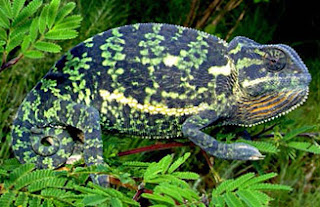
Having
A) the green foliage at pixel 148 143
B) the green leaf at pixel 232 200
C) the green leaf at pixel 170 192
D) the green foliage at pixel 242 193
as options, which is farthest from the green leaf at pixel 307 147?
the green leaf at pixel 170 192

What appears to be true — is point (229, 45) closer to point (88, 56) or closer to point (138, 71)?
point (138, 71)

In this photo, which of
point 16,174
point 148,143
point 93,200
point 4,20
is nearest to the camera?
point 93,200

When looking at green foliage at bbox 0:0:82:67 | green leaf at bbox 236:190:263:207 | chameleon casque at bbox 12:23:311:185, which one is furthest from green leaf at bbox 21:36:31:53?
green leaf at bbox 236:190:263:207

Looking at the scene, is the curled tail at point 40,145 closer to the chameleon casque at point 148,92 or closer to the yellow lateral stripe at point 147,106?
the chameleon casque at point 148,92

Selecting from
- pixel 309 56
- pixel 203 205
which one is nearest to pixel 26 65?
pixel 203 205

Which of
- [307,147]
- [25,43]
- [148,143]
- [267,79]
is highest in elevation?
[25,43]

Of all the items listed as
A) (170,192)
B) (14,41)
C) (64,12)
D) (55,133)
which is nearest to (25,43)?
(14,41)

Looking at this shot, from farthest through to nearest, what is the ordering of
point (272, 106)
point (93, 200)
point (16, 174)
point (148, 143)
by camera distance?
point (148, 143) < point (272, 106) < point (16, 174) < point (93, 200)

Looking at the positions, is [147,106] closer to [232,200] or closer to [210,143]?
[210,143]
